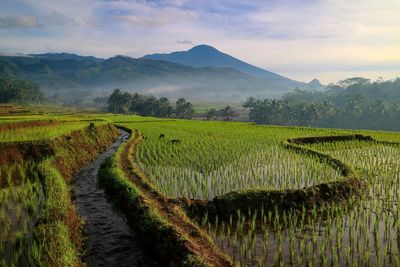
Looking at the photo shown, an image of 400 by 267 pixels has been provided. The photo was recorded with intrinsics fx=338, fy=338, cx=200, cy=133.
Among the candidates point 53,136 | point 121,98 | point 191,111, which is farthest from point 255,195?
point 121,98

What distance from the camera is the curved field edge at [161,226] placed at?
6148 mm

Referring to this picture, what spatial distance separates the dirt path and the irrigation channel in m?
0.91

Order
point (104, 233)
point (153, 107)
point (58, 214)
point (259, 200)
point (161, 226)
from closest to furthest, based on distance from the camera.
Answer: point (161, 226) < point (58, 214) < point (104, 233) < point (259, 200) < point (153, 107)

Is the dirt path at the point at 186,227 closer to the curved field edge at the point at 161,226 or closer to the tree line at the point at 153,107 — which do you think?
the curved field edge at the point at 161,226

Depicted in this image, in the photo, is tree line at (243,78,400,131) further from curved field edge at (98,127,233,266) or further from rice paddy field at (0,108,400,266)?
curved field edge at (98,127,233,266)

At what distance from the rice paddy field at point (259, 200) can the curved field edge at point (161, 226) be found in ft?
0.56

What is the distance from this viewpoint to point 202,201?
9.41 meters

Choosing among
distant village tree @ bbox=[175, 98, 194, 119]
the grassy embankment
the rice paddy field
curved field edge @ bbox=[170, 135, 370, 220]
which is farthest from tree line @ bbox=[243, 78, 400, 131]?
curved field edge @ bbox=[170, 135, 370, 220]

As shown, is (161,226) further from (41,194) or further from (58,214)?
(41,194)

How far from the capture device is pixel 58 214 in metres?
7.74

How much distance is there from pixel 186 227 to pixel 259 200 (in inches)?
111

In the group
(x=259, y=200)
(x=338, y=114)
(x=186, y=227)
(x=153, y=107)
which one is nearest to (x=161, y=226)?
(x=186, y=227)

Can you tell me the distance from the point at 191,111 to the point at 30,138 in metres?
72.1

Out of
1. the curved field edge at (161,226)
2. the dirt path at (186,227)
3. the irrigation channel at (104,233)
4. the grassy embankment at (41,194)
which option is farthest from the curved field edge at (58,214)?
the dirt path at (186,227)
